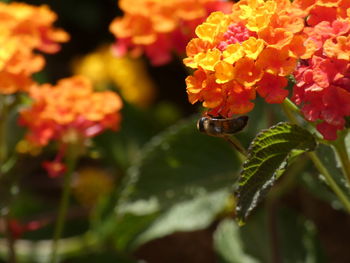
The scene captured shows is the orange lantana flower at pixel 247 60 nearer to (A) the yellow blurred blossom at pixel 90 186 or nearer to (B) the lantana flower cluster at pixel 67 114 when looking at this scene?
(B) the lantana flower cluster at pixel 67 114

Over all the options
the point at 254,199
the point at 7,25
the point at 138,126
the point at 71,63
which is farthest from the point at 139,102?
the point at 254,199

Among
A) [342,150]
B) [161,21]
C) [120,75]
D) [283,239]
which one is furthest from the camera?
[120,75]

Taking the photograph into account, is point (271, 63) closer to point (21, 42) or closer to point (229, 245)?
point (21, 42)

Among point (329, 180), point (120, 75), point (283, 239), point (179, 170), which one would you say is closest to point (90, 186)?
point (120, 75)

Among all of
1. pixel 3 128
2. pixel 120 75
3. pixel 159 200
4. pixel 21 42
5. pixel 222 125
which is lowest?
pixel 120 75

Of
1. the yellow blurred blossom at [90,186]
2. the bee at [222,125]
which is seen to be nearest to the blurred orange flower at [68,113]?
the bee at [222,125]

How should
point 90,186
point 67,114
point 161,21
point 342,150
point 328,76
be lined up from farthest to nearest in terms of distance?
point 90,186
point 161,21
point 67,114
point 342,150
point 328,76
